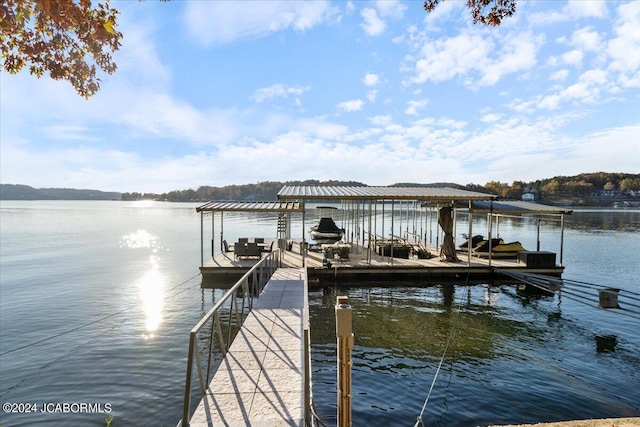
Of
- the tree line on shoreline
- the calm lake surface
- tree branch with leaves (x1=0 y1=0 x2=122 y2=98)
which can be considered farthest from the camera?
the tree line on shoreline

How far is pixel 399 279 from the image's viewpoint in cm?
1547

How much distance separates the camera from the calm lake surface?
6.45m

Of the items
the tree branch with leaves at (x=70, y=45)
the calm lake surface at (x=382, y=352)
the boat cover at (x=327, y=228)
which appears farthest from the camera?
the boat cover at (x=327, y=228)

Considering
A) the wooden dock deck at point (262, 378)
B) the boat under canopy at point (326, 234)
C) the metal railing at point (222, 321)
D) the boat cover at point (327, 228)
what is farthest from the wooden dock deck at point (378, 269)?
the wooden dock deck at point (262, 378)

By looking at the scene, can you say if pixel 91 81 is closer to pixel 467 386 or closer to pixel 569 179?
pixel 467 386

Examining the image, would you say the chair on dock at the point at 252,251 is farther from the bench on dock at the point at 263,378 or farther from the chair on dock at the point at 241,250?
the bench on dock at the point at 263,378

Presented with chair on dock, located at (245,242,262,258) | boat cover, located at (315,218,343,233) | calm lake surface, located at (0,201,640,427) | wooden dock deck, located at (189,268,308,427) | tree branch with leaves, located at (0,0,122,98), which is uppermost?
tree branch with leaves, located at (0,0,122,98)

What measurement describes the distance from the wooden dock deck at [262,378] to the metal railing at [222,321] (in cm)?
21

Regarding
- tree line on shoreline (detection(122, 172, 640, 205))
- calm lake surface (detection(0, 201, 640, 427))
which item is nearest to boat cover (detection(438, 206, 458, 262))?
calm lake surface (detection(0, 201, 640, 427))

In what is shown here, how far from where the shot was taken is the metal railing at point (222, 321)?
4355 millimetres

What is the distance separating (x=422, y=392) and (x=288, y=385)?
3.21m

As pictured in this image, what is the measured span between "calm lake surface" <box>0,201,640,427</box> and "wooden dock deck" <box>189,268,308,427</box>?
1.18 m

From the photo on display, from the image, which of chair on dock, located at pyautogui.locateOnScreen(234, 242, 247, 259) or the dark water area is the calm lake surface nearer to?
the dark water area

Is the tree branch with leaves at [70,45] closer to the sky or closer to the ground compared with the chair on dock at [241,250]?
closer to the sky
